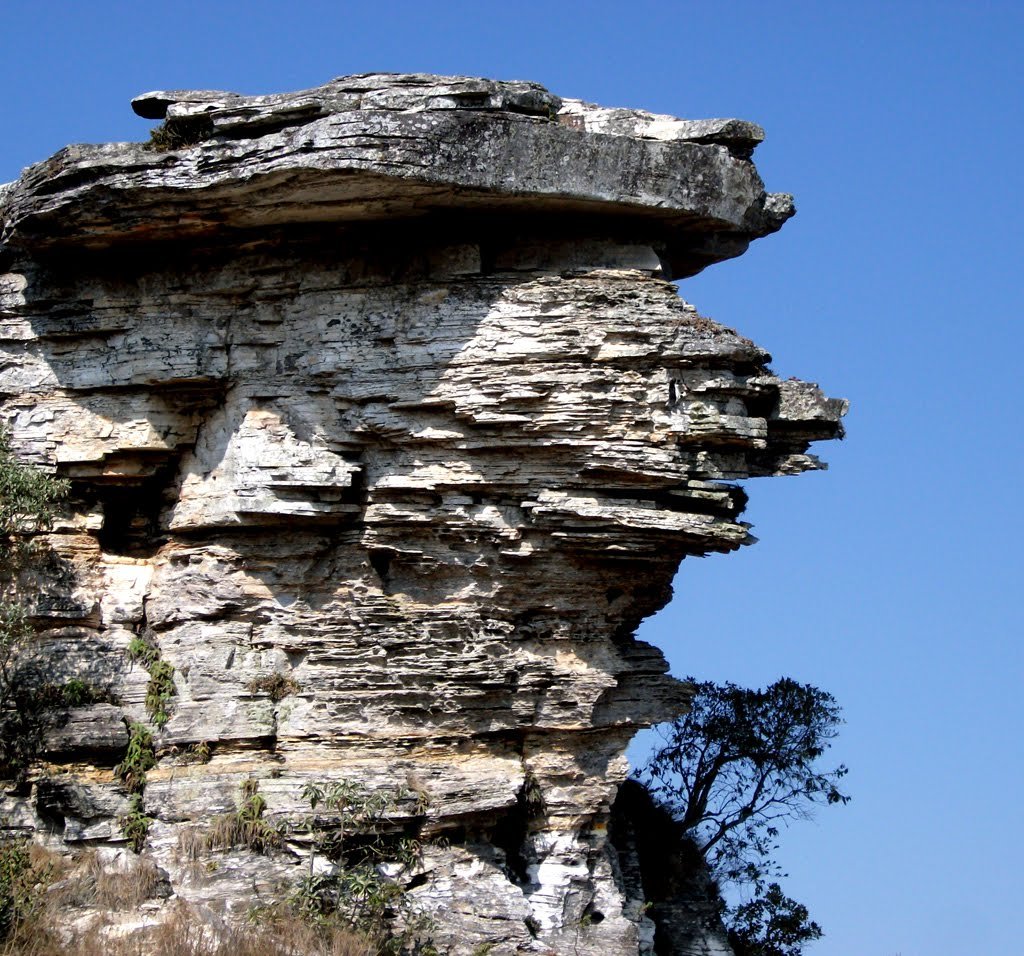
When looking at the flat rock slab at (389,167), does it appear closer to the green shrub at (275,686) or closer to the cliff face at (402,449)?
the cliff face at (402,449)

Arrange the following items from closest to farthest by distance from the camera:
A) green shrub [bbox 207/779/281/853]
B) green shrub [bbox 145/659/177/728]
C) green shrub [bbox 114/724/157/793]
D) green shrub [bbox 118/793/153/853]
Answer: green shrub [bbox 207/779/281/853] → green shrub [bbox 118/793/153/853] → green shrub [bbox 114/724/157/793] → green shrub [bbox 145/659/177/728]

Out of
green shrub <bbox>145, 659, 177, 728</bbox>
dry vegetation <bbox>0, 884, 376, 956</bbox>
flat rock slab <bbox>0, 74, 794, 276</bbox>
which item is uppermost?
flat rock slab <bbox>0, 74, 794, 276</bbox>

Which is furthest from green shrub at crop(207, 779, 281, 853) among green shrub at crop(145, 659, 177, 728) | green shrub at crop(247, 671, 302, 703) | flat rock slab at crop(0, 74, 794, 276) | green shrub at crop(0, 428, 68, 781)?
flat rock slab at crop(0, 74, 794, 276)

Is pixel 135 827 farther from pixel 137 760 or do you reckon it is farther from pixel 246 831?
pixel 246 831

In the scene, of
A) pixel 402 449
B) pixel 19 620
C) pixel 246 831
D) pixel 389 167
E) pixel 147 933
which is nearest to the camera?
pixel 147 933

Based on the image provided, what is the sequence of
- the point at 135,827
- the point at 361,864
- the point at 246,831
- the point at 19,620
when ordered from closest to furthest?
the point at 361,864
the point at 246,831
the point at 135,827
the point at 19,620

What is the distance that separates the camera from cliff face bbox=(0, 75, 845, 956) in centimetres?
2131

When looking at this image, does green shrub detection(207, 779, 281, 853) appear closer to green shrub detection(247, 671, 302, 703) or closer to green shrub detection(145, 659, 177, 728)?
green shrub detection(247, 671, 302, 703)

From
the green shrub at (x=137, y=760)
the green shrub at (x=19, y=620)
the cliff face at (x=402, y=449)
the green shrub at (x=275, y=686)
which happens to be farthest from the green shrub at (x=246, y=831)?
the green shrub at (x=19, y=620)

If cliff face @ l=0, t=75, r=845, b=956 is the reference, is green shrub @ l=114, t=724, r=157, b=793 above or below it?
below

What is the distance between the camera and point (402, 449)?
22.1 meters

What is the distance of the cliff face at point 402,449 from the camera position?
21.3 metres

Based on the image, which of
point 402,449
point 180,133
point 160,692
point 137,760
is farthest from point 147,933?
point 180,133

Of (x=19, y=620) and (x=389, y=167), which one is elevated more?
(x=389, y=167)
